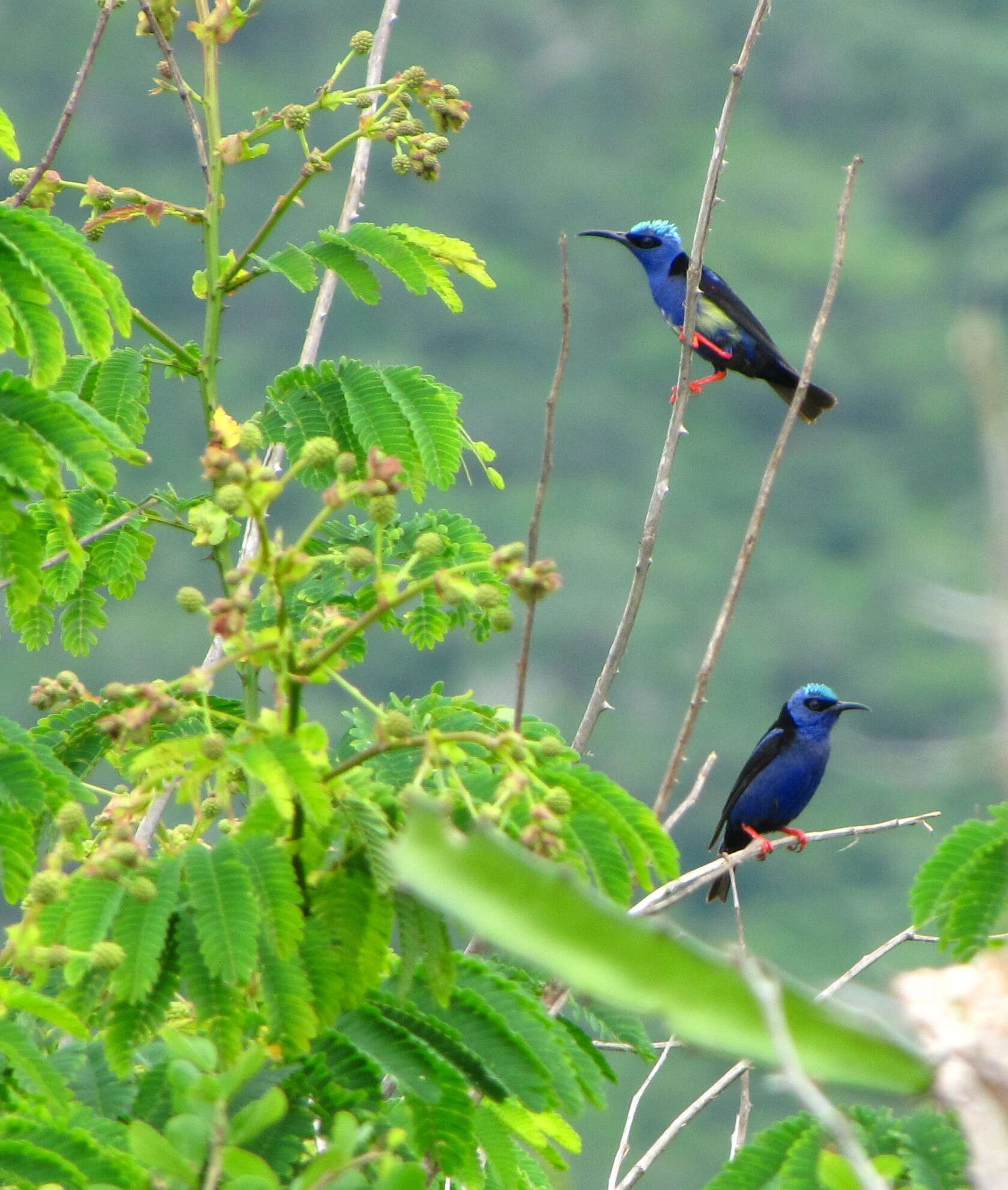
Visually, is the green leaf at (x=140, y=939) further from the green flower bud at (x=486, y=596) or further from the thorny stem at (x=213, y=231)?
the thorny stem at (x=213, y=231)

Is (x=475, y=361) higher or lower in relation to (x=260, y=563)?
higher

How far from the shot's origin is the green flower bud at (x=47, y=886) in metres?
2.21

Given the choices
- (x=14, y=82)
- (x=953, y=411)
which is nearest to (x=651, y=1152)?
(x=953, y=411)

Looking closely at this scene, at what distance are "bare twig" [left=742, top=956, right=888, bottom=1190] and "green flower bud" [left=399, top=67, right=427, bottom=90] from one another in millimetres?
2352

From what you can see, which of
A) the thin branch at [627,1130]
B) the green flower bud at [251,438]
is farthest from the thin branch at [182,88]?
the thin branch at [627,1130]

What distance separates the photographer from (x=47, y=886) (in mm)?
2209

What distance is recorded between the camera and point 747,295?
2375 inches

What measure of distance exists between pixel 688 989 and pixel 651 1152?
185 centimetres

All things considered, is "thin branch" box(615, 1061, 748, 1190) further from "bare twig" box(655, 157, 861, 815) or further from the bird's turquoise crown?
the bird's turquoise crown

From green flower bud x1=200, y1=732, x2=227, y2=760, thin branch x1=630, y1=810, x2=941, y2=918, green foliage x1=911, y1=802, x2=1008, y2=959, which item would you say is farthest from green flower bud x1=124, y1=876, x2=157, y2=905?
green foliage x1=911, y1=802, x2=1008, y2=959

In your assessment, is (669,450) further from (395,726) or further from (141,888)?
(141,888)

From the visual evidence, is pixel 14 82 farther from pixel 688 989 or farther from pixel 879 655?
pixel 688 989

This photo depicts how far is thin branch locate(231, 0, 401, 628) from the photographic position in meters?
3.94

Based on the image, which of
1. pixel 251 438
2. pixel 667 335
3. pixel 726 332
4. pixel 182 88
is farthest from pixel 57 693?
pixel 667 335
